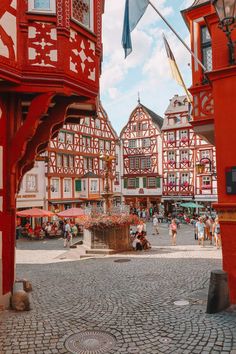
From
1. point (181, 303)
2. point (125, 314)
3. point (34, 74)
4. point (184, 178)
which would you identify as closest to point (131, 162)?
point (184, 178)

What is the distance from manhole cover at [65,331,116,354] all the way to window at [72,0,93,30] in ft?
21.5

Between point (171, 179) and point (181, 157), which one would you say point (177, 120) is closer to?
point (181, 157)

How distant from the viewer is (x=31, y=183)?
105ft

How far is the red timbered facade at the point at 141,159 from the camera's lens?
44.8m

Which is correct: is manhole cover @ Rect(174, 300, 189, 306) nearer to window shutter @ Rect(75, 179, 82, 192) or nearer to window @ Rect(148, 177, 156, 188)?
window shutter @ Rect(75, 179, 82, 192)

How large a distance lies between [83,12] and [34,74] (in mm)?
2279

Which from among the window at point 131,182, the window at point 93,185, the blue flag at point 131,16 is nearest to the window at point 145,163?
the window at point 131,182

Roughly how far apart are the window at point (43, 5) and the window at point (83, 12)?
56 cm

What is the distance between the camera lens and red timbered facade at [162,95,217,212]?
40.3 metres

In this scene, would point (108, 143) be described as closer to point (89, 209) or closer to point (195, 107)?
point (89, 209)

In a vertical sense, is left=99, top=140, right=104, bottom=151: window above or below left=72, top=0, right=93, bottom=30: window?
above

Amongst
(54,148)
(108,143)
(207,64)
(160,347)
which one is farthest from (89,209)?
(108,143)

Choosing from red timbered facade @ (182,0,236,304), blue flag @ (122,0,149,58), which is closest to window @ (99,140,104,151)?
blue flag @ (122,0,149,58)

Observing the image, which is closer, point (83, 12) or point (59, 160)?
point (83, 12)
